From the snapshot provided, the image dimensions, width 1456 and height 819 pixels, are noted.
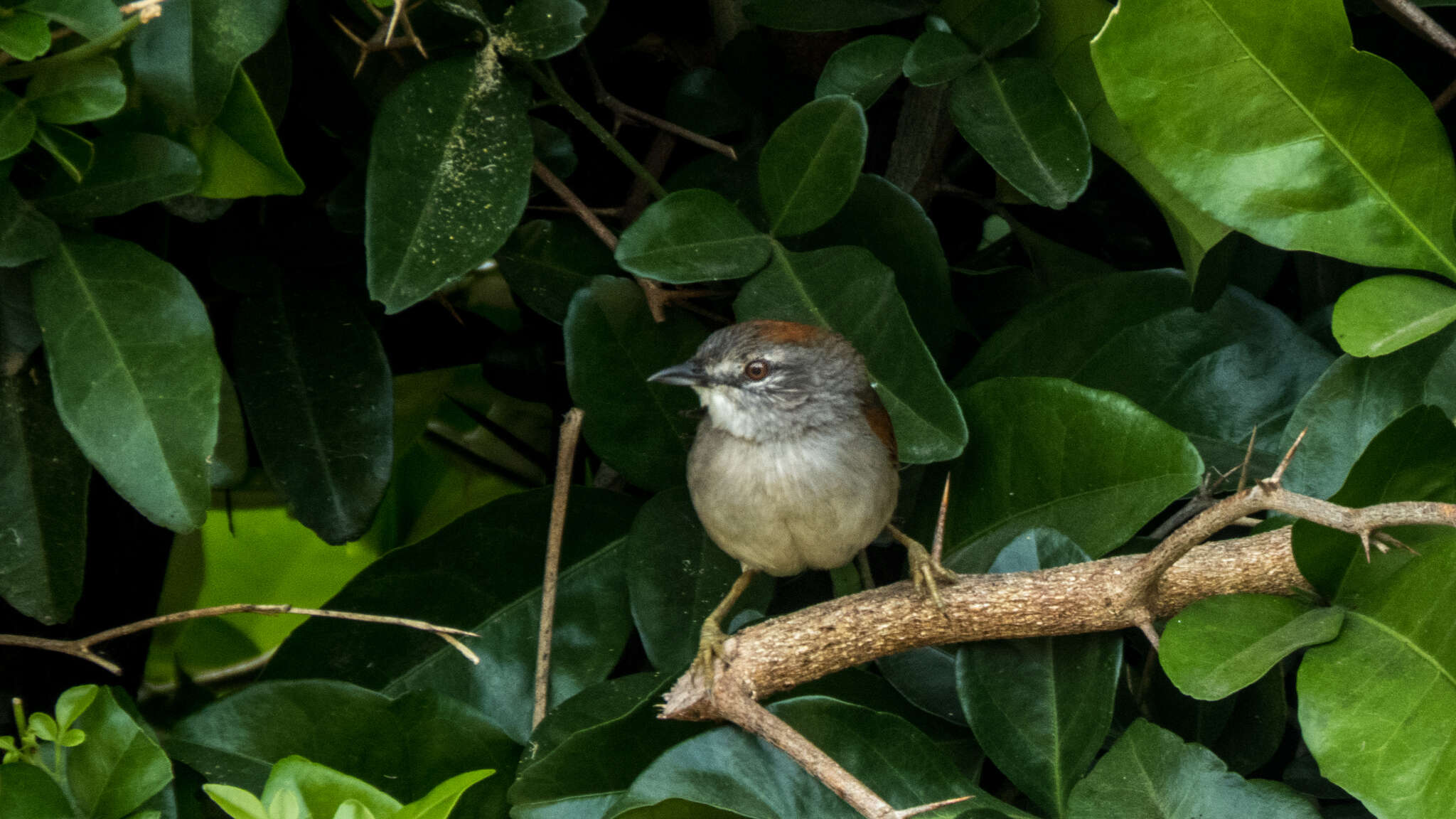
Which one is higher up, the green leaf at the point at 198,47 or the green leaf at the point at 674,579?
the green leaf at the point at 198,47

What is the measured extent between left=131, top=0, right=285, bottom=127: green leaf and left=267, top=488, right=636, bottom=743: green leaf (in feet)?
2.84

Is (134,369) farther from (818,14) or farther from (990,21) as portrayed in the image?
(990,21)

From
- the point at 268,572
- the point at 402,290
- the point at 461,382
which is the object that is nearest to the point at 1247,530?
the point at 402,290

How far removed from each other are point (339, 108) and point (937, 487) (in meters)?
1.28

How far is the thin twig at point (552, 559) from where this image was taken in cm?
213

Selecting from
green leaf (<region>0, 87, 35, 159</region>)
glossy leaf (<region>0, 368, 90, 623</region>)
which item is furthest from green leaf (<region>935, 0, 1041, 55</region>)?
glossy leaf (<region>0, 368, 90, 623</region>)

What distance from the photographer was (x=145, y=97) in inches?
72.9

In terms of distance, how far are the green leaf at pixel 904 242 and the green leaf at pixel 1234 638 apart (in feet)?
2.40

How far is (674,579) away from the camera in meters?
2.24

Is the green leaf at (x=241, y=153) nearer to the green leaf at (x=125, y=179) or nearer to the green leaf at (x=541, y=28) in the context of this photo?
the green leaf at (x=125, y=179)

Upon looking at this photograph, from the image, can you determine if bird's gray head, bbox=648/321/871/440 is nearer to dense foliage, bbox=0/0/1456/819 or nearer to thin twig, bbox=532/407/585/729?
dense foliage, bbox=0/0/1456/819

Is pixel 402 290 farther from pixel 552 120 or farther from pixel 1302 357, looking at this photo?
pixel 1302 357

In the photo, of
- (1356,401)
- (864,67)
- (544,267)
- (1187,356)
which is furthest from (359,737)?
(1356,401)

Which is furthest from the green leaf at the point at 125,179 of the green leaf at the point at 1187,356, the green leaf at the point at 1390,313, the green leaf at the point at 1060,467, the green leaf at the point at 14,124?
the green leaf at the point at 1390,313
